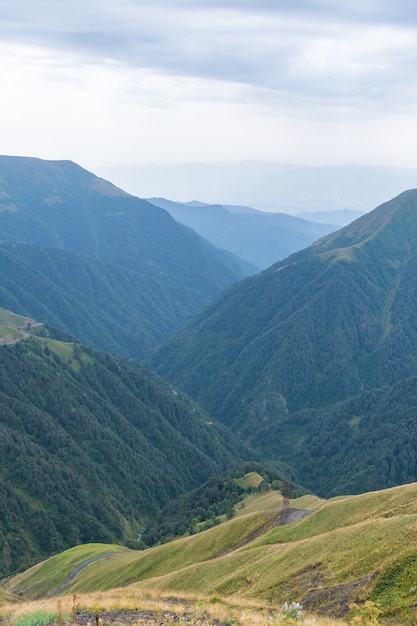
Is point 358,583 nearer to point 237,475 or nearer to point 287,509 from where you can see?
point 287,509

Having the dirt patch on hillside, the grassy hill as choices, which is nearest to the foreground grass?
the grassy hill

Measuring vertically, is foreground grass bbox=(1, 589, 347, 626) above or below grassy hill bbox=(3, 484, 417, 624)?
above

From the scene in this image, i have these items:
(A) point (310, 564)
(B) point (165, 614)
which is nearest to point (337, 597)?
(A) point (310, 564)

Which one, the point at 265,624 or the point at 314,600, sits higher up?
the point at 265,624

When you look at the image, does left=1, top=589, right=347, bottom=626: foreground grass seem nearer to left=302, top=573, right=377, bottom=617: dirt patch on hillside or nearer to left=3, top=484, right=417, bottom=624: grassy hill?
left=3, top=484, right=417, bottom=624: grassy hill

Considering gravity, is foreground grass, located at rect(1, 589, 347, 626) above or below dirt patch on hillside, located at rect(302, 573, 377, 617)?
above

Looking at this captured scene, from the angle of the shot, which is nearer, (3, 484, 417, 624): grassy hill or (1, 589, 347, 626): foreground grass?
(1, 589, 347, 626): foreground grass

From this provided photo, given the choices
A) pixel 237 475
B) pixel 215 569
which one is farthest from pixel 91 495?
pixel 215 569

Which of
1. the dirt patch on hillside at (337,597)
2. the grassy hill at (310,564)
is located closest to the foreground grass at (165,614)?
the grassy hill at (310,564)
